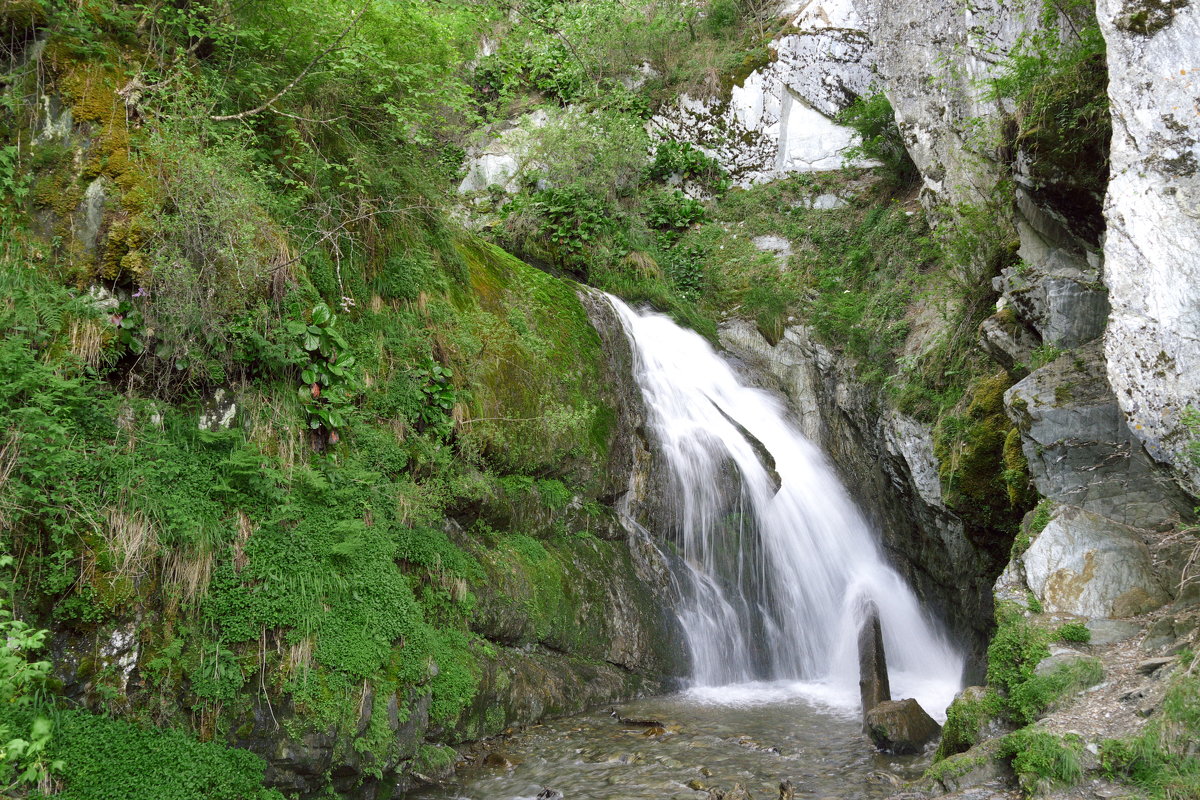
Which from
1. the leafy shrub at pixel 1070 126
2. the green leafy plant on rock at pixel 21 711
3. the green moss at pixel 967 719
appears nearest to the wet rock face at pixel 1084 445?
the leafy shrub at pixel 1070 126

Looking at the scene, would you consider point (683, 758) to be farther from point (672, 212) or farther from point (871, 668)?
point (672, 212)

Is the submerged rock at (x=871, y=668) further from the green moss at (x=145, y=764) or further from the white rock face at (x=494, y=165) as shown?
the white rock face at (x=494, y=165)

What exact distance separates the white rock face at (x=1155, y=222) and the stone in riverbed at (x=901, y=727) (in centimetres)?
305

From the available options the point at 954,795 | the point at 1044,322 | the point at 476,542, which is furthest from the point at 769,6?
the point at 954,795

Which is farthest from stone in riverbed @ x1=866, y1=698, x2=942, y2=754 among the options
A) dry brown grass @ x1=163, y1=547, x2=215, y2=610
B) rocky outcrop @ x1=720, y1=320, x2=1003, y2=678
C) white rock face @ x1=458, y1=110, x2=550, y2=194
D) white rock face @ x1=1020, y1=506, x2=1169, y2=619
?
white rock face @ x1=458, y1=110, x2=550, y2=194

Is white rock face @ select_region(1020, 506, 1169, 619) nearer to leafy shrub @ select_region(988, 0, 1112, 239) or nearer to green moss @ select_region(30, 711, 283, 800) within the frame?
leafy shrub @ select_region(988, 0, 1112, 239)

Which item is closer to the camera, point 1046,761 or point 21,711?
point 21,711

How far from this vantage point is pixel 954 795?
4.66 metres

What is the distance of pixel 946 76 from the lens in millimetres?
11789

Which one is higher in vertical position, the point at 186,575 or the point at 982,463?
the point at 982,463

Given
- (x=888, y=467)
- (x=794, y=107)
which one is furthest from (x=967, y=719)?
(x=794, y=107)

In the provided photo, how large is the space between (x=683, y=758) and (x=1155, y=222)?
215 inches

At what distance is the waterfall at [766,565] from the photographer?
31.1 feet

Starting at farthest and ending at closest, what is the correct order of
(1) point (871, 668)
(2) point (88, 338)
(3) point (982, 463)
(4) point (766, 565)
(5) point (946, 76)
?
(5) point (946, 76) → (4) point (766, 565) → (3) point (982, 463) → (1) point (871, 668) → (2) point (88, 338)
